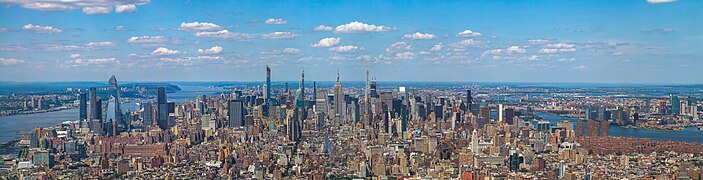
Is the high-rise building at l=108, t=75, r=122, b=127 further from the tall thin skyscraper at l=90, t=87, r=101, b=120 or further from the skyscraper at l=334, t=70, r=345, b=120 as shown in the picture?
the skyscraper at l=334, t=70, r=345, b=120

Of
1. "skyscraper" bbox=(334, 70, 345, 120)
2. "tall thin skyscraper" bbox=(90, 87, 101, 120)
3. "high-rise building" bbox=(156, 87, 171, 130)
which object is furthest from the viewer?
"skyscraper" bbox=(334, 70, 345, 120)

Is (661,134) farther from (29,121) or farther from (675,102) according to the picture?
(29,121)

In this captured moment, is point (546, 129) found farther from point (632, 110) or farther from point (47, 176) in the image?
point (47, 176)

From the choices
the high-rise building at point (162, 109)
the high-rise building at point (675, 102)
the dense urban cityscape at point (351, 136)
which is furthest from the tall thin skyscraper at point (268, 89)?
the high-rise building at point (675, 102)

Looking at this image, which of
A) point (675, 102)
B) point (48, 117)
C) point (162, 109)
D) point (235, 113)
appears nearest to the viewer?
point (48, 117)

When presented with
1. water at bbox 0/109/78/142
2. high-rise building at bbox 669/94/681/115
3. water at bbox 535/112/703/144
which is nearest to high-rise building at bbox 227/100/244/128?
water at bbox 0/109/78/142

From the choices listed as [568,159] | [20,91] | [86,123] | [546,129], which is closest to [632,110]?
[546,129]

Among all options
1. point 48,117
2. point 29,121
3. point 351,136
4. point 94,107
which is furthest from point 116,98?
point 351,136

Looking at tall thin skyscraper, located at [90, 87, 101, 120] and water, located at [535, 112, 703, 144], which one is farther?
tall thin skyscraper, located at [90, 87, 101, 120]
